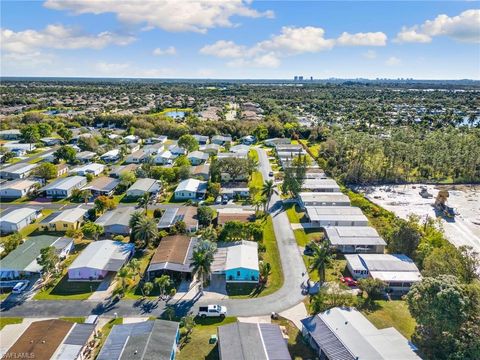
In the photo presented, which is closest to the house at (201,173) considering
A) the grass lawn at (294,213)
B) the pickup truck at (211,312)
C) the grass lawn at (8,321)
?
the grass lawn at (294,213)

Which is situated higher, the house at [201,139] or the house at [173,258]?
the house at [201,139]

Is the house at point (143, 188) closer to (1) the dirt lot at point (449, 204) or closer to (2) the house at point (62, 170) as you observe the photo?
(2) the house at point (62, 170)

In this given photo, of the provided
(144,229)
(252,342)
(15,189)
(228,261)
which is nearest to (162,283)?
(228,261)

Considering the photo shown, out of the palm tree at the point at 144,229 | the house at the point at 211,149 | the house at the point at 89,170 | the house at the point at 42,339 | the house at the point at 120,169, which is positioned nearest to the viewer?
the house at the point at 42,339

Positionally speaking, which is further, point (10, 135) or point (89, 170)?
point (10, 135)

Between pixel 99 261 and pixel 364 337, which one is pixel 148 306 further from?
pixel 364 337

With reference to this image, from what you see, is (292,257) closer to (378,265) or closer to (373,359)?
(378,265)

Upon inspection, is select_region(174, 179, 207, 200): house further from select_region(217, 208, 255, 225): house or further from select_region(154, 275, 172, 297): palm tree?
select_region(154, 275, 172, 297): palm tree
